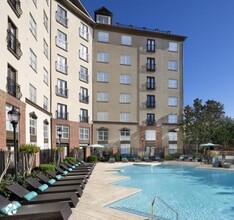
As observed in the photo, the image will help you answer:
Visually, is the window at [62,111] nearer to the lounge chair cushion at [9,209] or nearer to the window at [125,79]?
→ the window at [125,79]

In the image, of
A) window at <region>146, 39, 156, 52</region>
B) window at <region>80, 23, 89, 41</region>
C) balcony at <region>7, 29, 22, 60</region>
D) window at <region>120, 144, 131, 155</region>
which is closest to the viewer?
balcony at <region>7, 29, 22, 60</region>

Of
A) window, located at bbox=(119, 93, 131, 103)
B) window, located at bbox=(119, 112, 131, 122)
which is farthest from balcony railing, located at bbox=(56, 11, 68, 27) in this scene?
window, located at bbox=(119, 112, 131, 122)

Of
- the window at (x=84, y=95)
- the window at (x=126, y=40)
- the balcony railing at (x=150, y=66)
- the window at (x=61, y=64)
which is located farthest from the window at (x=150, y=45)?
the window at (x=61, y=64)

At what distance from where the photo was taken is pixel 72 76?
35844 mm

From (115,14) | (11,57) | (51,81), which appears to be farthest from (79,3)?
(11,57)

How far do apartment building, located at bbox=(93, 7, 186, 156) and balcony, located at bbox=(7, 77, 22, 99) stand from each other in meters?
23.0

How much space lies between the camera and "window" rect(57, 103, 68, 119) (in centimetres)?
3337

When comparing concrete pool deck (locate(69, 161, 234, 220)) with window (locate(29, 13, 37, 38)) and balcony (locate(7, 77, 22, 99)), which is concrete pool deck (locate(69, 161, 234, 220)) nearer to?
balcony (locate(7, 77, 22, 99))

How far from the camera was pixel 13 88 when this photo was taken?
55.7 feet

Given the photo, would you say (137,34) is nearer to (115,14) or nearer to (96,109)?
(115,14)

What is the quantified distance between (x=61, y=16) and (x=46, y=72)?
9.74 meters

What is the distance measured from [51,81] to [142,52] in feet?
59.3

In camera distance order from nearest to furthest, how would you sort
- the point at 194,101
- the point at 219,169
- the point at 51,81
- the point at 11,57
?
the point at 11,57, the point at 219,169, the point at 51,81, the point at 194,101

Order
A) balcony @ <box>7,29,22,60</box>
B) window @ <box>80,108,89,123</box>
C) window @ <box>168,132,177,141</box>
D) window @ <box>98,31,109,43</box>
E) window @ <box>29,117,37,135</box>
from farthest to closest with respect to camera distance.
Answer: window @ <box>168,132,177,141</box> → window @ <box>98,31,109,43</box> → window @ <box>80,108,89,123</box> → window @ <box>29,117,37,135</box> → balcony @ <box>7,29,22,60</box>
